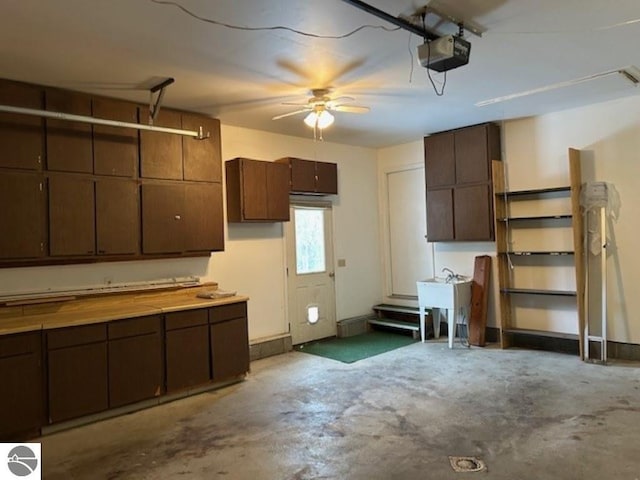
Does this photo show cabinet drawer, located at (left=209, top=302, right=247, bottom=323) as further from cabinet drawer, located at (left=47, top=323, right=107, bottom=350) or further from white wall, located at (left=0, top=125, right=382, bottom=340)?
cabinet drawer, located at (left=47, top=323, right=107, bottom=350)

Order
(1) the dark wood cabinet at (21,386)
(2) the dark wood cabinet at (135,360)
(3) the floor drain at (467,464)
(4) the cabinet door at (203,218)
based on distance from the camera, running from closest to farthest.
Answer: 1. (3) the floor drain at (467,464)
2. (1) the dark wood cabinet at (21,386)
3. (2) the dark wood cabinet at (135,360)
4. (4) the cabinet door at (203,218)

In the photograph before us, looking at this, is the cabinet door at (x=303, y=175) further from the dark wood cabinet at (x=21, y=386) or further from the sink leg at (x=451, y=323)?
the dark wood cabinet at (x=21, y=386)

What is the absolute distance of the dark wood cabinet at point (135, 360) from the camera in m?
3.93

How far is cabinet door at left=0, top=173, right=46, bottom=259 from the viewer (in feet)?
12.5

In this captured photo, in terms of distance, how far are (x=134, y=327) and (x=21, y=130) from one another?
1932 mm

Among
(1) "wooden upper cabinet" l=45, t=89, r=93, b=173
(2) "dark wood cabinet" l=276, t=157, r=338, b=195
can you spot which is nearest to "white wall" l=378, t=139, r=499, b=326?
(2) "dark wood cabinet" l=276, t=157, r=338, b=195

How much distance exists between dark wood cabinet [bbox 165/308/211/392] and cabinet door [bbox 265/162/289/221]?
5.44ft

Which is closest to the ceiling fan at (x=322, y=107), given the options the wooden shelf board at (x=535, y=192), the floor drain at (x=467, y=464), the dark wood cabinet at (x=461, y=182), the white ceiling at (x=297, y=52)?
the white ceiling at (x=297, y=52)

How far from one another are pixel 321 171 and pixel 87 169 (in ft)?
10.1

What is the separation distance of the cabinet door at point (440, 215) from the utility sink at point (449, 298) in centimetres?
62

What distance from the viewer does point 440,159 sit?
21.0ft

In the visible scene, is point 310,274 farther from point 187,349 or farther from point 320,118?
point 320,118

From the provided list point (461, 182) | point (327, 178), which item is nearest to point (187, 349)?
point (327, 178)

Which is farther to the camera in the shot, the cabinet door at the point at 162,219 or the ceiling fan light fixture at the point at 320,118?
the cabinet door at the point at 162,219
